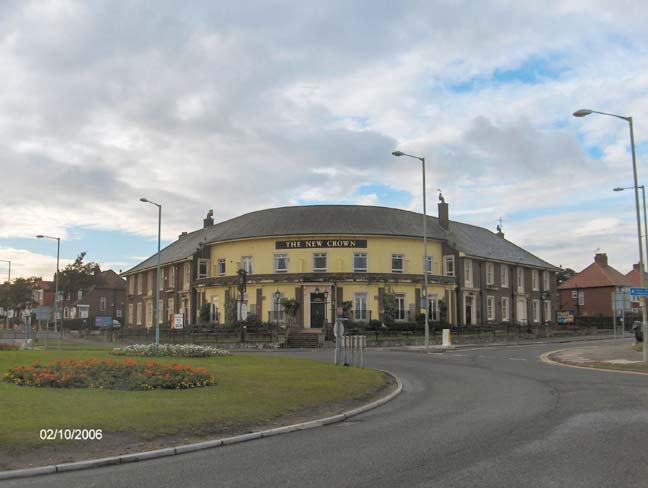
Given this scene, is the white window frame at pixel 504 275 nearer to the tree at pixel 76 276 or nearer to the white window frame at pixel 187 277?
the white window frame at pixel 187 277

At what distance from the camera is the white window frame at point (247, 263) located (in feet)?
168

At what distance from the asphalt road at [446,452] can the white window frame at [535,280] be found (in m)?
50.9

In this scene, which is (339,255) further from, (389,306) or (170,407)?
(170,407)

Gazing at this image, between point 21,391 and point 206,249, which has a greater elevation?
point 206,249

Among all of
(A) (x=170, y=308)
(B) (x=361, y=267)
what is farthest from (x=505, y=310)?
(A) (x=170, y=308)

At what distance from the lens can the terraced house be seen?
160ft

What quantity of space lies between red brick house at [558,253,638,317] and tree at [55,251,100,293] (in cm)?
6654

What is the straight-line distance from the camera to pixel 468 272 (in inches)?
2140

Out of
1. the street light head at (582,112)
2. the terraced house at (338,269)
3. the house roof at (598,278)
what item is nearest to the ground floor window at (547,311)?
the terraced house at (338,269)

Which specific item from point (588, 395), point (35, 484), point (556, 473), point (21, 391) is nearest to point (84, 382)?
point (21, 391)

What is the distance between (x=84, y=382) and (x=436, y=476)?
9854 millimetres

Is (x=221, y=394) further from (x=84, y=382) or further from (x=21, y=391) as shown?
(x=21, y=391)

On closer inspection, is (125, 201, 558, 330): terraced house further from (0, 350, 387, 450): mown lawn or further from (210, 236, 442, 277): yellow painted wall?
(0, 350, 387, 450): mown lawn

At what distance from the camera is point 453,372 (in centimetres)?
2164
